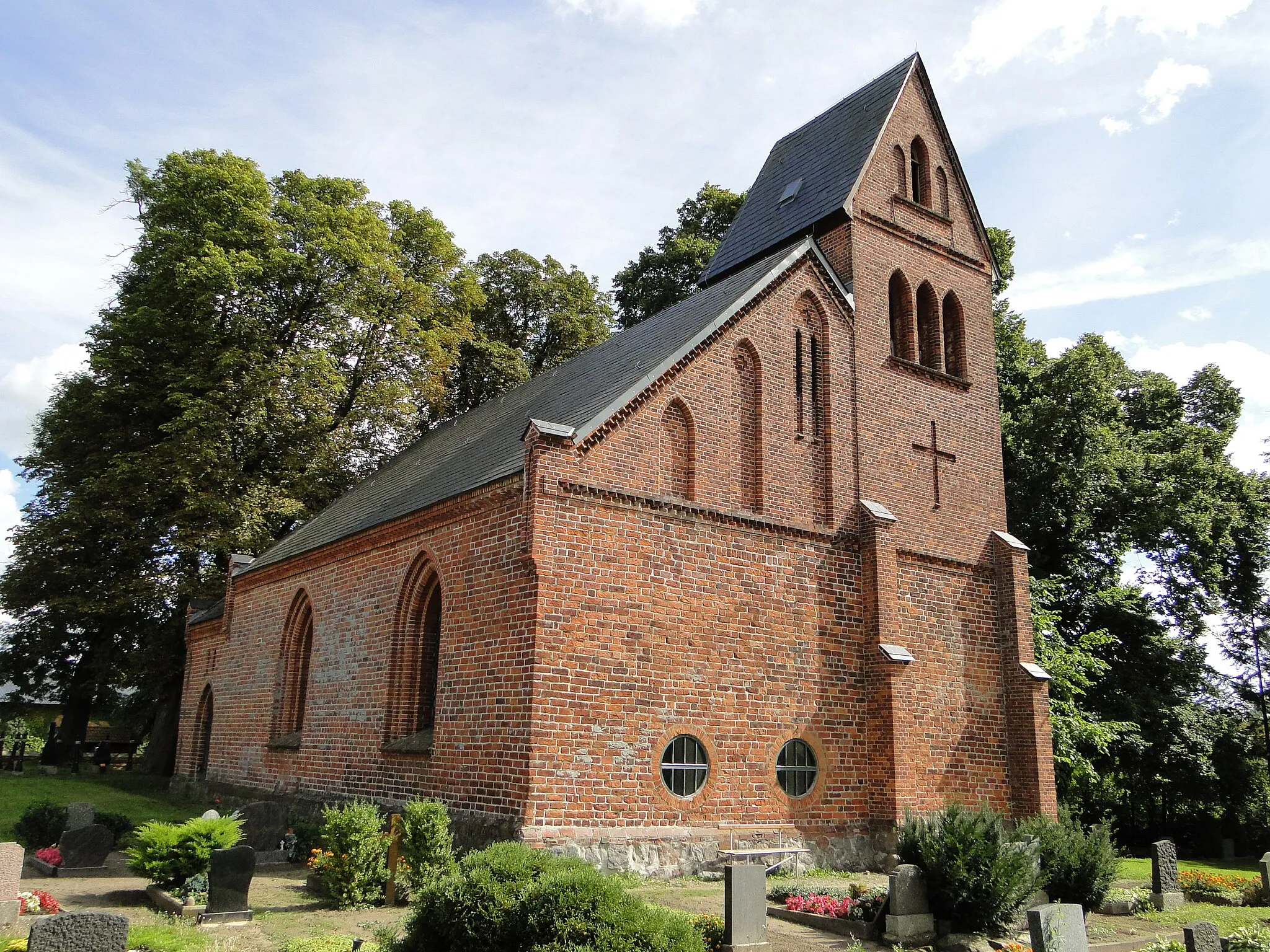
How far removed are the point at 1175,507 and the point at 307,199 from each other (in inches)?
1070

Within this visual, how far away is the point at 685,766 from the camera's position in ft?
44.9

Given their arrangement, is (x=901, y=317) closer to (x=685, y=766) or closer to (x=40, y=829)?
(x=685, y=766)

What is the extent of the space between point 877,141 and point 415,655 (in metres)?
13.5

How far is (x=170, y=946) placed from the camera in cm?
916

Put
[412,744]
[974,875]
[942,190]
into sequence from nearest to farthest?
[974,875] < [412,744] < [942,190]

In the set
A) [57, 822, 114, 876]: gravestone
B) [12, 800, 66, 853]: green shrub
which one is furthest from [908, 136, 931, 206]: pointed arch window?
[12, 800, 66, 853]: green shrub

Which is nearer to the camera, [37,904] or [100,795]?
[37,904]

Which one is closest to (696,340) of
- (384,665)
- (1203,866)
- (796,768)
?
(796,768)

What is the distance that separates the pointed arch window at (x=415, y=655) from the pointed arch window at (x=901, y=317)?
9899 mm

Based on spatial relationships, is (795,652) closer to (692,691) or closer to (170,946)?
(692,691)

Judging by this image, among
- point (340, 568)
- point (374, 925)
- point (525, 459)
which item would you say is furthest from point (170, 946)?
point (340, 568)

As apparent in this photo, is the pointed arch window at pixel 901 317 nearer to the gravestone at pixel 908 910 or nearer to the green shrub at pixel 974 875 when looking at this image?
the green shrub at pixel 974 875

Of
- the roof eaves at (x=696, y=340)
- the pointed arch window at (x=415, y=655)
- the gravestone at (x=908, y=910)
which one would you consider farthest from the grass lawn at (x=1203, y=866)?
the pointed arch window at (x=415, y=655)

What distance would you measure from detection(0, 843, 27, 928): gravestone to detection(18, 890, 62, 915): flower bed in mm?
189
